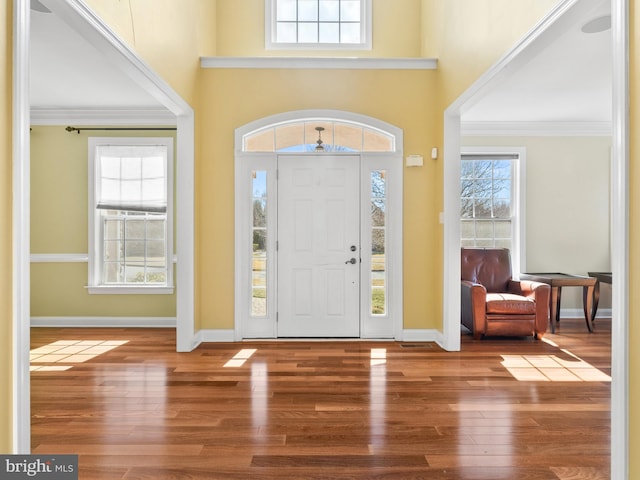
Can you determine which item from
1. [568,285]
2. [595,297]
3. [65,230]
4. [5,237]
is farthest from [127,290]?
[595,297]

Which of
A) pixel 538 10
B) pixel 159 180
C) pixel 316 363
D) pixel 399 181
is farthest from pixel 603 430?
pixel 159 180

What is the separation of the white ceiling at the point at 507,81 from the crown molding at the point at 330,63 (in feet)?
2.57

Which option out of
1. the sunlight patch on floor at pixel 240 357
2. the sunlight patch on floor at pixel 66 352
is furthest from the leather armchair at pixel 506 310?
the sunlight patch on floor at pixel 66 352

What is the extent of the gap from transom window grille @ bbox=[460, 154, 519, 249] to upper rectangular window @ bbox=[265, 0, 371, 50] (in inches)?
90.8

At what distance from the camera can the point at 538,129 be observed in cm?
630

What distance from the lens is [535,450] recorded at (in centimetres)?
253

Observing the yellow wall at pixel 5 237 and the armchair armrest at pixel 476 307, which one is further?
the armchair armrest at pixel 476 307

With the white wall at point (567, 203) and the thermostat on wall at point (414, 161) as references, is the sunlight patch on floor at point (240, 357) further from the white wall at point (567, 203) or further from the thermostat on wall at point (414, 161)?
the white wall at point (567, 203)

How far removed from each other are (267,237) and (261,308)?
0.82m

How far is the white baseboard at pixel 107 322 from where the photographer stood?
5863mm

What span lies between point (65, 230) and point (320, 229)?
3407 millimetres

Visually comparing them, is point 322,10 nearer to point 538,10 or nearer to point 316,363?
point 538,10

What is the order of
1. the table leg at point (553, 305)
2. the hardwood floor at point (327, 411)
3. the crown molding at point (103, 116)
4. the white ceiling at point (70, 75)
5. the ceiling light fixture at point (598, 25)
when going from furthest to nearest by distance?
1. the crown molding at point (103, 116)
2. the table leg at point (553, 305)
3. the white ceiling at point (70, 75)
4. the ceiling light fixture at point (598, 25)
5. the hardwood floor at point (327, 411)

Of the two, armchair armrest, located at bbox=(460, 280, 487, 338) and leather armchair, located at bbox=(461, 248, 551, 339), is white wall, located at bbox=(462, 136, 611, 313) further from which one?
armchair armrest, located at bbox=(460, 280, 487, 338)
